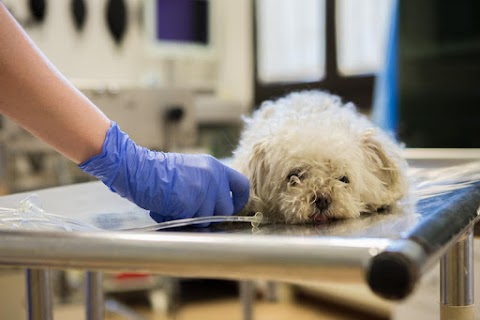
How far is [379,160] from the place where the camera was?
81 cm

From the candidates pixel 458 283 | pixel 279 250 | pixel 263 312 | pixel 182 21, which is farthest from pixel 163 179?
pixel 182 21

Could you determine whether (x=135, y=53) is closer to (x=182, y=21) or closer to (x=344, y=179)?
(x=182, y=21)

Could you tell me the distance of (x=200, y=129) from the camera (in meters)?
3.26

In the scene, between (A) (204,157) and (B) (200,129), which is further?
(B) (200,129)

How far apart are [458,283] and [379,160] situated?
198 mm

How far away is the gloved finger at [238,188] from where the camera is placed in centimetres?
75

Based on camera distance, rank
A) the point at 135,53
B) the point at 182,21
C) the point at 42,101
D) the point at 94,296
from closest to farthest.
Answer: the point at 42,101, the point at 94,296, the point at 182,21, the point at 135,53

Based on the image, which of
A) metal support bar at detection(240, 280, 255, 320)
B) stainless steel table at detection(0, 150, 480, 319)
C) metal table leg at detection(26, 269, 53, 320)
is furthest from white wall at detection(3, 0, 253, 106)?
stainless steel table at detection(0, 150, 480, 319)

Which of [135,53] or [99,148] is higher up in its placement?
[135,53]

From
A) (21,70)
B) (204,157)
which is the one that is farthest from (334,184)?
(21,70)

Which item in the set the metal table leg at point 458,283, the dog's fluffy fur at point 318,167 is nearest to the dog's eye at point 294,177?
the dog's fluffy fur at point 318,167

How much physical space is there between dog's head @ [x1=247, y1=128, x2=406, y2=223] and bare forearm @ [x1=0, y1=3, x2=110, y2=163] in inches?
8.6

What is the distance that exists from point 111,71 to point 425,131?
195 centimetres

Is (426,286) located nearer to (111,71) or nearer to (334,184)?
(334,184)
